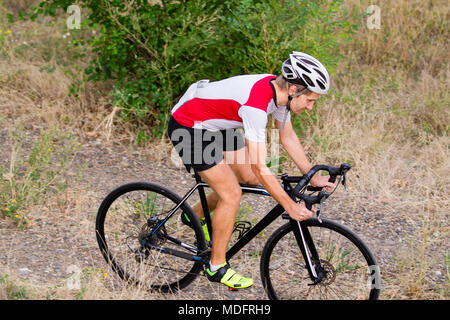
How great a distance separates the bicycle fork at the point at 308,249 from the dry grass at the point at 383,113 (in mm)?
759

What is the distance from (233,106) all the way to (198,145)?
37 cm

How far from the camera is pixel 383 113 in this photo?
20.4 ft

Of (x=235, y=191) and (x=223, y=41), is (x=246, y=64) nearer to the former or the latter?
(x=223, y=41)

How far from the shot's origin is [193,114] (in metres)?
3.42

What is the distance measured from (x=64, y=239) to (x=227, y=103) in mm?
1981

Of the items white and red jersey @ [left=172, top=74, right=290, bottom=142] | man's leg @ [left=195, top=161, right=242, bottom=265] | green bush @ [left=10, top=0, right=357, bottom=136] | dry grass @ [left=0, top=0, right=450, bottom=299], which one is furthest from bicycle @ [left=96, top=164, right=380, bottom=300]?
green bush @ [left=10, top=0, right=357, bottom=136]

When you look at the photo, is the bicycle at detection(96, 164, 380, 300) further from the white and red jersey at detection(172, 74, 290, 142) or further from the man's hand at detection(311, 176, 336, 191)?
the white and red jersey at detection(172, 74, 290, 142)

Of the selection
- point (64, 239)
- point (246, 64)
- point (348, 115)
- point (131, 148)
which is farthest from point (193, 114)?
point (348, 115)

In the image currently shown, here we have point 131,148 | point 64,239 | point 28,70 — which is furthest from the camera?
point 28,70

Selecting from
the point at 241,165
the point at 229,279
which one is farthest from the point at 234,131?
the point at 229,279

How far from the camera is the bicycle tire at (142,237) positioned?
368 cm

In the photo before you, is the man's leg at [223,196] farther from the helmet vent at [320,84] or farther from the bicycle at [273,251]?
the helmet vent at [320,84]

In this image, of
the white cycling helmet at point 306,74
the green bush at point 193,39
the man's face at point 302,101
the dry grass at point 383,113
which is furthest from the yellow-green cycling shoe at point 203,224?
the green bush at point 193,39

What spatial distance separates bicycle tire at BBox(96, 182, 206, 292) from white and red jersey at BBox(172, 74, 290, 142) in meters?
0.57
